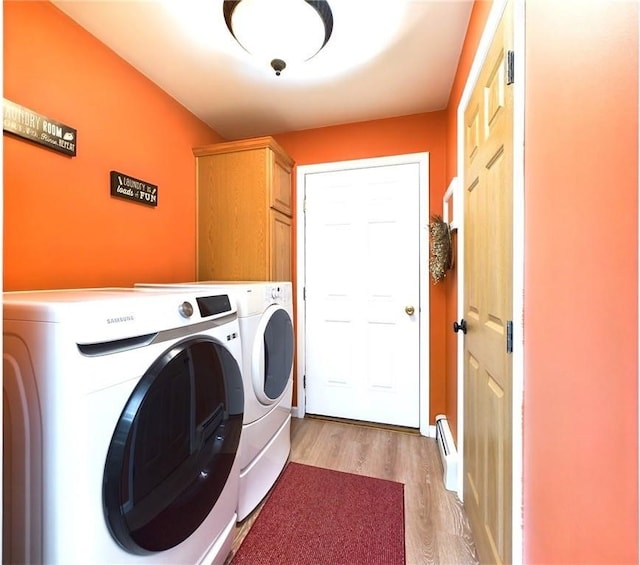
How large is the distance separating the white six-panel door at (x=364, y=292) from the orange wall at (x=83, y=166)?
40.6 inches

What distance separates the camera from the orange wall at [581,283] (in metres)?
0.46

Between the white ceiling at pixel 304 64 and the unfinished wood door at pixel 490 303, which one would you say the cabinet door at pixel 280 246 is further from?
the unfinished wood door at pixel 490 303

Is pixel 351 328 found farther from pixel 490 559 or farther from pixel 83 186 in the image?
pixel 83 186

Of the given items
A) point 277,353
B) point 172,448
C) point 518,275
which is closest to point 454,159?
point 518,275

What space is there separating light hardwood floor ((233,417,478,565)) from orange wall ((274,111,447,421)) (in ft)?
1.32

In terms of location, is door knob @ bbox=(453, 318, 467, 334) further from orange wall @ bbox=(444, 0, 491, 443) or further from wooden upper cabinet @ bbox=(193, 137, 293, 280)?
wooden upper cabinet @ bbox=(193, 137, 293, 280)

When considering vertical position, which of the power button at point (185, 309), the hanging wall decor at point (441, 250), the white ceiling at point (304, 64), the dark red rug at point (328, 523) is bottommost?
the dark red rug at point (328, 523)

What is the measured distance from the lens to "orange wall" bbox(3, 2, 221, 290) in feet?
3.96

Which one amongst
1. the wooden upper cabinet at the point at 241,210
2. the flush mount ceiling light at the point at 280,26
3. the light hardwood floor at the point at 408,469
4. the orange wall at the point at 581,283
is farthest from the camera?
the wooden upper cabinet at the point at 241,210

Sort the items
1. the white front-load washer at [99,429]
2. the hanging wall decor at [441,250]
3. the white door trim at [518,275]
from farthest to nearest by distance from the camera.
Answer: the hanging wall decor at [441,250] < the white door trim at [518,275] < the white front-load washer at [99,429]

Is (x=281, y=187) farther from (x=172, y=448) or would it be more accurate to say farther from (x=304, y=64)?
(x=172, y=448)

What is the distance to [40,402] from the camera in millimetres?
655

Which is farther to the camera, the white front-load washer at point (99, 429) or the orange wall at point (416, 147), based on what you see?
the orange wall at point (416, 147)

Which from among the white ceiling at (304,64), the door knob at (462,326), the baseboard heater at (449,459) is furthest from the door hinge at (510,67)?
the baseboard heater at (449,459)
